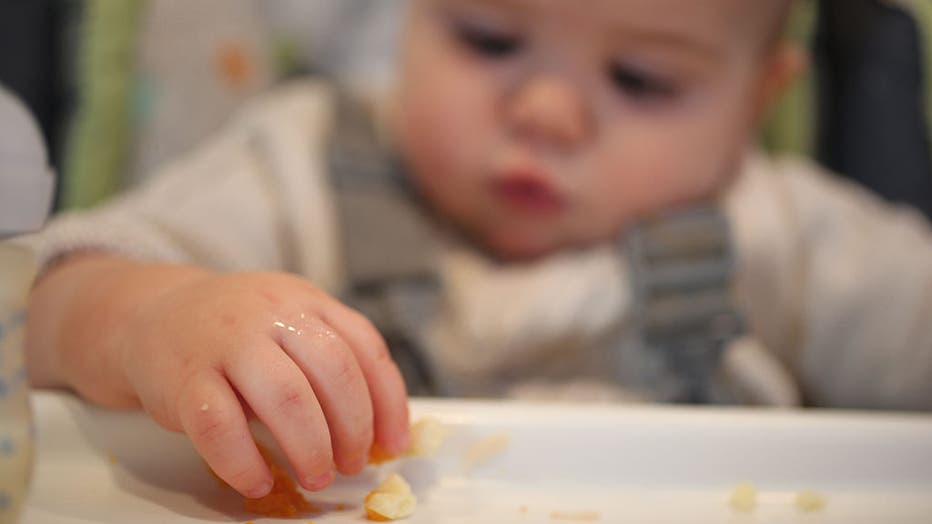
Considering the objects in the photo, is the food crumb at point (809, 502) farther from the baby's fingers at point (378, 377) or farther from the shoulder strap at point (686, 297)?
the shoulder strap at point (686, 297)

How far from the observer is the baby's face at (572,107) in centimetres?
75

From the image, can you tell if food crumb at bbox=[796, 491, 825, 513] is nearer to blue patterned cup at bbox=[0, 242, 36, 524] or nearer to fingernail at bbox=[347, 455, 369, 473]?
fingernail at bbox=[347, 455, 369, 473]

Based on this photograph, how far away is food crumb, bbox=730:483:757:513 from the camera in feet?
1.53

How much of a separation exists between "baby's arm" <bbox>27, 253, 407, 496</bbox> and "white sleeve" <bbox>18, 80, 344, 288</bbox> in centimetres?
24

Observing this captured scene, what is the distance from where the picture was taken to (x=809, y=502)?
1.54ft

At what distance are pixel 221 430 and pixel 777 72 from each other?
683mm

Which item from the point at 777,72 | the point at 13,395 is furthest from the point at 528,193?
the point at 13,395

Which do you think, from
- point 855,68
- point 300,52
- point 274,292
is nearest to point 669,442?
point 274,292

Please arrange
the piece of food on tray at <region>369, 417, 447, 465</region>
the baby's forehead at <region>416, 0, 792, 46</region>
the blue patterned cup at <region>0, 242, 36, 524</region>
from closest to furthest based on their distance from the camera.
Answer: the blue patterned cup at <region>0, 242, 36, 524</region>
the piece of food on tray at <region>369, 417, 447, 465</region>
the baby's forehead at <region>416, 0, 792, 46</region>

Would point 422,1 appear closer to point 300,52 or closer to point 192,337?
point 300,52

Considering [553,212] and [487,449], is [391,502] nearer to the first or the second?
[487,449]

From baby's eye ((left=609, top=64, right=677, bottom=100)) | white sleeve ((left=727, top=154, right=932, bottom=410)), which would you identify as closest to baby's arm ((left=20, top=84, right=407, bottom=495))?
baby's eye ((left=609, top=64, right=677, bottom=100))

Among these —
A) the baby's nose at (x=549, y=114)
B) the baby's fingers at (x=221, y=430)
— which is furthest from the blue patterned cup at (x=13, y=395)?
the baby's nose at (x=549, y=114)

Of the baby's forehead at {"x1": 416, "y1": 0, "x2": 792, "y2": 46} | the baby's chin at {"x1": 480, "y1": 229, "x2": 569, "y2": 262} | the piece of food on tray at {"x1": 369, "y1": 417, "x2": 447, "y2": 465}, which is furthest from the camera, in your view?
the baby's chin at {"x1": 480, "y1": 229, "x2": 569, "y2": 262}
